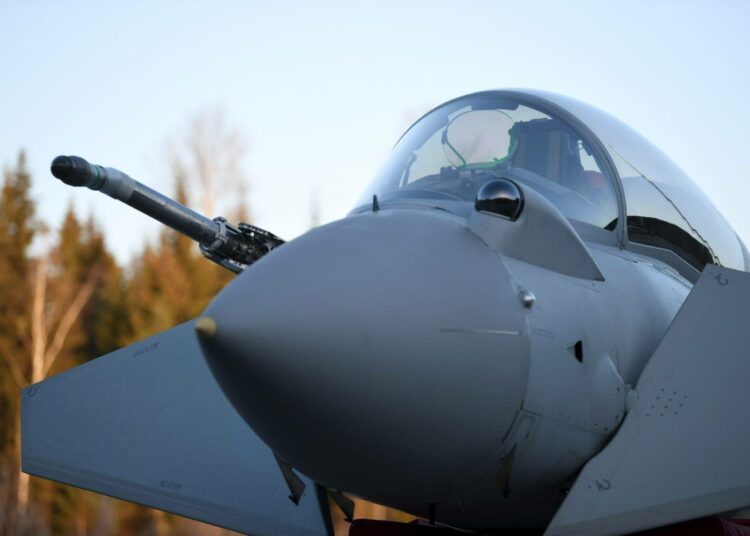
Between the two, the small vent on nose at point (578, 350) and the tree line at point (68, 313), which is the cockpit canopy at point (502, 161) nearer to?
the small vent on nose at point (578, 350)

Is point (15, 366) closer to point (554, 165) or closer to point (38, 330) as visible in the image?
point (38, 330)

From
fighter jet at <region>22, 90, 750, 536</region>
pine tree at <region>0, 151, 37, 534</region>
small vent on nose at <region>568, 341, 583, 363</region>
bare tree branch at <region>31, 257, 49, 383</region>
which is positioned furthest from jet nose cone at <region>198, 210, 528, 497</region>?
pine tree at <region>0, 151, 37, 534</region>

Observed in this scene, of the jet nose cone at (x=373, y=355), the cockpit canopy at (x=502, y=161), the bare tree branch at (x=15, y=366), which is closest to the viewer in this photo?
the jet nose cone at (x=373, y=355)

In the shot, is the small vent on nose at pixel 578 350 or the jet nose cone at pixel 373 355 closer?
the jet nose cone at pixel 373 355

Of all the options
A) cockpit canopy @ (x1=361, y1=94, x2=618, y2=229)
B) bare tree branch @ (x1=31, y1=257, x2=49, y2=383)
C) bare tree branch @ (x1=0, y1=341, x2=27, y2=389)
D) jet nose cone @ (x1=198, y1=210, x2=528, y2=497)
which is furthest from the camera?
bare tree branch @ (x1=0, y1=341, x2=27, y2=389)

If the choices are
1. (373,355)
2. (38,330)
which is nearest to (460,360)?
(373,355)

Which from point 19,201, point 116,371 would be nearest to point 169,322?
point 19,201

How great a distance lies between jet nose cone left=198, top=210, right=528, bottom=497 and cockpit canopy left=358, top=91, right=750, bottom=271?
0.96 m

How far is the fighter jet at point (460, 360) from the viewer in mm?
2996

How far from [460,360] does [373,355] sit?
0.96 feet

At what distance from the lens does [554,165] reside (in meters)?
4.41

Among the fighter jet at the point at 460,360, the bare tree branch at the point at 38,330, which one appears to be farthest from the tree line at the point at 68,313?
the fighter jet at the point at 460,360

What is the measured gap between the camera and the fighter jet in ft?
9.83

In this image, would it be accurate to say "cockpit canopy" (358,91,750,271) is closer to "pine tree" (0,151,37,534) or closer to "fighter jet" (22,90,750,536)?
"fighter jet" (22,90,750,536)
